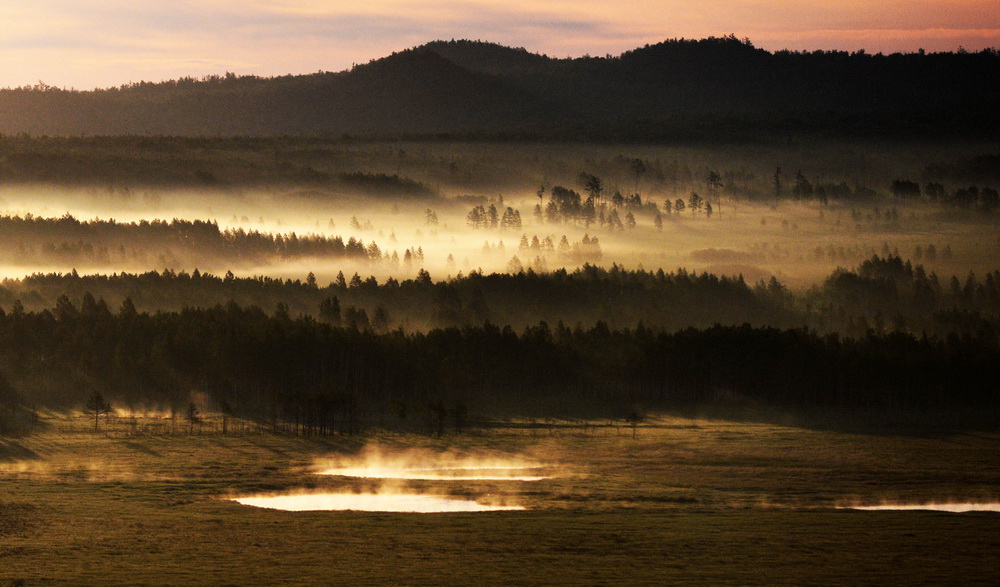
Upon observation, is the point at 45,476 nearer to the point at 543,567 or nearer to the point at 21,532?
the point at 21,532

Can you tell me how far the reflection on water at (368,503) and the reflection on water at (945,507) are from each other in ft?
144

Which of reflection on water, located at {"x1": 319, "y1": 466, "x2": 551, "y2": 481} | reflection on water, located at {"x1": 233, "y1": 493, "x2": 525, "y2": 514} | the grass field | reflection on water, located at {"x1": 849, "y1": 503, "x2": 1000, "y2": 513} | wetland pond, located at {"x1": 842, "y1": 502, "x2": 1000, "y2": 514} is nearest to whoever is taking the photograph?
the grass field

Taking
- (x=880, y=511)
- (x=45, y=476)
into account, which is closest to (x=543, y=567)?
(x=880, y=511)

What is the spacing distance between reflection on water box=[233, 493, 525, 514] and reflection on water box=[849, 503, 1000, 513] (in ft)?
144

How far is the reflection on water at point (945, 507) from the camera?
16712cm

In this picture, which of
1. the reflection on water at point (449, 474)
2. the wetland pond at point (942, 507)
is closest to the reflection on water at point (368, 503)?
the reflection on water at point (449, 474)

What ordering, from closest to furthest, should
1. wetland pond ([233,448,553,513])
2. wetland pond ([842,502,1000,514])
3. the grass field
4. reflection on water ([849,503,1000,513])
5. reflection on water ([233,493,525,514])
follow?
the grass field, reflection on water ([233,493,525,514]), wetland pond ([233,448,553,513]), wetland pond ([842,502,1000,514]), reflection on water ([849,503,1000,513])

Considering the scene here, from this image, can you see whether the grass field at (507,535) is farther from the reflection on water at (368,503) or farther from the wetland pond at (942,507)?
the reflection on water at (368,503)

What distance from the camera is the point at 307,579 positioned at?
125 meters

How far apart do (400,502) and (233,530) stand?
91.7 ft

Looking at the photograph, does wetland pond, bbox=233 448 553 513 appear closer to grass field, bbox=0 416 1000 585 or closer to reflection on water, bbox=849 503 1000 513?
grass field, bbox=0 416 1000 585

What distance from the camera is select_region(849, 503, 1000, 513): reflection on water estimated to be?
6580 inches

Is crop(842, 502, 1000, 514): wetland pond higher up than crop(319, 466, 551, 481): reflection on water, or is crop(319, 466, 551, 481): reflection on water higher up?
crop(842, 502, 1000, 514): wetland pond

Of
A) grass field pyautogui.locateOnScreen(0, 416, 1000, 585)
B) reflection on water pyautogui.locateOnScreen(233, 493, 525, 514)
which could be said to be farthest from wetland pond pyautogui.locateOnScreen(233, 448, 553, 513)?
grass field pyautogui.locateOnScreen(0, 416, 1000, 585)
